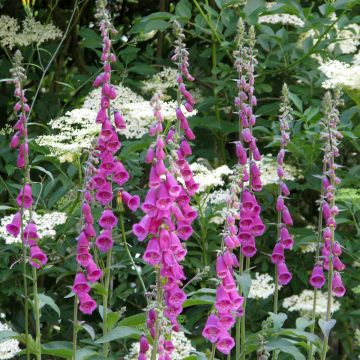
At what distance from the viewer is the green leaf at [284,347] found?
3172mm

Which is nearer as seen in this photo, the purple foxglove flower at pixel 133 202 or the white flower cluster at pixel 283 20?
the purple foxglove flower at pixel 133 202

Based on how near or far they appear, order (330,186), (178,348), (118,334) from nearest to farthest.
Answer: (118,334) → (330,186) → (178,348)

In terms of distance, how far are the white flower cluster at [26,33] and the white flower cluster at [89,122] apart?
66 centimetres

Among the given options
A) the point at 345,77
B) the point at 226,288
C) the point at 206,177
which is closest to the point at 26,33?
the point at 206,177

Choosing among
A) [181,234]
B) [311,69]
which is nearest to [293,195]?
[311,69]

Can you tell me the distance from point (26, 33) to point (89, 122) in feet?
3.58

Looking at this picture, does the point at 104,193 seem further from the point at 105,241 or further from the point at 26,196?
the point at 26,196

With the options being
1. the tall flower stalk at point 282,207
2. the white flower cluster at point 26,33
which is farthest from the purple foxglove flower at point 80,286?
the white flower cluster at point 26,33

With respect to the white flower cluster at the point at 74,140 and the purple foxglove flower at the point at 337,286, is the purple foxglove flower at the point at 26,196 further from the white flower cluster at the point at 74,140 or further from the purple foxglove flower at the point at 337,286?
the purple foxglove flower at the point at 337,286

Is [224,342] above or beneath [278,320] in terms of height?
above

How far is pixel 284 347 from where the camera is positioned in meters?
3.18

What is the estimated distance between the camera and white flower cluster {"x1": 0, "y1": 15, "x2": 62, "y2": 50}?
516cm

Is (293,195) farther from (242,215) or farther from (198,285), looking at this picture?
(242,215)

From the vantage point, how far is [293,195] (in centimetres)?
554
